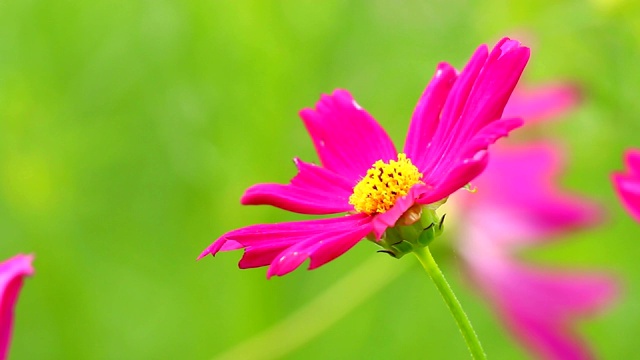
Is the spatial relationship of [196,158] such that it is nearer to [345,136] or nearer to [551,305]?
[551,305]

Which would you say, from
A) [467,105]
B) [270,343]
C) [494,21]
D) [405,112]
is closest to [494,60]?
[467,105]

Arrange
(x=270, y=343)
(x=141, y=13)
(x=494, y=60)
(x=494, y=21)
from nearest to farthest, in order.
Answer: (x=494, y=60) → (x=270, y=343) → (x=494, y=21) → (x=141, y=13)

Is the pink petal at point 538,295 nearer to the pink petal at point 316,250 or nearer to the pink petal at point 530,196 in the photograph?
the pink petal at point 530,196

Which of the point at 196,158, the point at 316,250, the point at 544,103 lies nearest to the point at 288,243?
the point at 316,250

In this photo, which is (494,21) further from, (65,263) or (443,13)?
(65,263)

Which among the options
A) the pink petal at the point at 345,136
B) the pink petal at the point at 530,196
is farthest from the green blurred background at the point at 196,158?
the pink petal at the point at 345,136
